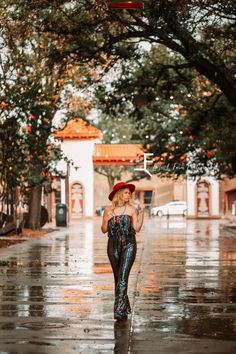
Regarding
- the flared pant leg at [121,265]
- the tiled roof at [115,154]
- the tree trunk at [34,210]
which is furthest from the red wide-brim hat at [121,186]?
the tiled roof at [115,154]

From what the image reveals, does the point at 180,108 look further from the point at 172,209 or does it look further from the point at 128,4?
the point at 172,209

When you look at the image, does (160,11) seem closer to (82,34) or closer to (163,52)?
(82,34)

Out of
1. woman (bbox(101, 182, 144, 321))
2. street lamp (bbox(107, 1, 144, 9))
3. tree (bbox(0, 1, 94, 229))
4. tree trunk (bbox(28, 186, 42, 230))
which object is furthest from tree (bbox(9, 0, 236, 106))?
tree trunk (bbox(28, 186, 42, 230))

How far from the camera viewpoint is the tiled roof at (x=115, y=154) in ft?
275

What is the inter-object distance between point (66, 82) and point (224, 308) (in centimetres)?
2857

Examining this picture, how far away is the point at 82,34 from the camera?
27609 millimetres

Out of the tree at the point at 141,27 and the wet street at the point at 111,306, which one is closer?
the wet street at the point at 111,306

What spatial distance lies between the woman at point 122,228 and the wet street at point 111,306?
0.66m

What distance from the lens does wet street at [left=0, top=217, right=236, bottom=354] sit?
991cm

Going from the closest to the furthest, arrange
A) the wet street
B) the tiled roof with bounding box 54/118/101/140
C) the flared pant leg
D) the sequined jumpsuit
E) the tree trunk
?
the wet street
the flared pant leg
the sequined jumpsuit
the tree trunk
the tiled roof with bounding box 54/118/101/140

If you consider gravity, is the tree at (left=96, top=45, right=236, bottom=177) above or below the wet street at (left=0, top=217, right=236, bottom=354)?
above

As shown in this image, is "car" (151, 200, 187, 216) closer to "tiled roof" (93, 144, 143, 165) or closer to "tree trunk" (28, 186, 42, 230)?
"tiled roof" (93, 144, 143, 165)

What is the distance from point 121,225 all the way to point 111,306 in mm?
1820

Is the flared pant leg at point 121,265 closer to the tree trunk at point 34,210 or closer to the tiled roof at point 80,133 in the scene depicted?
the tree trunk at point 34,210
